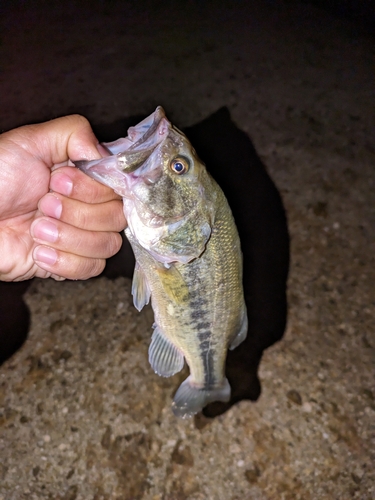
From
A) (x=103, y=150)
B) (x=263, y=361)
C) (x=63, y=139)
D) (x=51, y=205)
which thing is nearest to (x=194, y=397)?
(x=263, y=361)

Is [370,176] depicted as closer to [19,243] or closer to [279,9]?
[19,243]

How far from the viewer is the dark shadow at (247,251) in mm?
2838

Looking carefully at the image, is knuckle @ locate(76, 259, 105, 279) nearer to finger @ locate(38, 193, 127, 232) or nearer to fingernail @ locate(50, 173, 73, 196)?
finger @ locate(38, 193, 127, 232)

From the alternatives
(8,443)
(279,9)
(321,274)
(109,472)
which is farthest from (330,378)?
(279,9)

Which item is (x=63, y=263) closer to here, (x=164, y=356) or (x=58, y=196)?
(x=58, y=196)

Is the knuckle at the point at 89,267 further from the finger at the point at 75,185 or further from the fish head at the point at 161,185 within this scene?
the fish head at the point at 161,185

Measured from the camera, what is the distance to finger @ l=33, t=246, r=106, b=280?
1794mm

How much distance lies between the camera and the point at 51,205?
1734mm

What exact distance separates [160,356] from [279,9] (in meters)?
6.48

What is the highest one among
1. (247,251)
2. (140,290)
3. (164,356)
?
(140,290)

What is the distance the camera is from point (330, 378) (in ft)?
9.05

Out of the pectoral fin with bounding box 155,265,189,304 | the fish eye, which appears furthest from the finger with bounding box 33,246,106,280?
the fish eye

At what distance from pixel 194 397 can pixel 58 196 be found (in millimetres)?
1442

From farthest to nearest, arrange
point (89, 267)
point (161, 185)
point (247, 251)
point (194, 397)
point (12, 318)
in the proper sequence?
1. point (247, 251)
2. point (12, 318)
3. point (194, 397)
4. point (89, 267)
5. point (161, 185)
